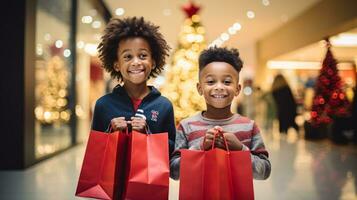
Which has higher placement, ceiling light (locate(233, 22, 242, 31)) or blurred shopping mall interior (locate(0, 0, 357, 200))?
ceiling light (locate(233, 22, 242, 31))

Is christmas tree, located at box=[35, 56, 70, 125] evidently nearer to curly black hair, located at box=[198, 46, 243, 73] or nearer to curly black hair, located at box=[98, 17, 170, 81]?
curly black hair, located at box=[98, 17, 170, 81]

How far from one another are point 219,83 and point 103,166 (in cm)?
57

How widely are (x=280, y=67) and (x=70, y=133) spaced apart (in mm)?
9597

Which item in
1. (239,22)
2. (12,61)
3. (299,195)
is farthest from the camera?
(239,22)

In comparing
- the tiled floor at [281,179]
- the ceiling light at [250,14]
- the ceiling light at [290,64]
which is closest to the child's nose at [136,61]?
the tiled floor at [281,179]

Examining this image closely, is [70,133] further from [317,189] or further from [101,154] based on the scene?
[101,154]

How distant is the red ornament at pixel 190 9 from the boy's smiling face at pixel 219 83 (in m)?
5.56

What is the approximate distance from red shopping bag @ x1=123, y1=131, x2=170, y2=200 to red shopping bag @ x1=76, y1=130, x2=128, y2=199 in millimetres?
68

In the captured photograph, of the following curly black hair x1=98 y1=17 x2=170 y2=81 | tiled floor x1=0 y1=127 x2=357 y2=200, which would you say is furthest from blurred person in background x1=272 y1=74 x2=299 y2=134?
curly black hair x1=98 y1=17 x2=170 y2=81

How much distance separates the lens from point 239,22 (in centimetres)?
910

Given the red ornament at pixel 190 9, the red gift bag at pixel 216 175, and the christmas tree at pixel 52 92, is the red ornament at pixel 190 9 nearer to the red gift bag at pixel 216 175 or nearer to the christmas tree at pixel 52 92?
the christmas tree at pixel 52 92

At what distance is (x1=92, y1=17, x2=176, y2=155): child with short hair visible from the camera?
5.90 feet

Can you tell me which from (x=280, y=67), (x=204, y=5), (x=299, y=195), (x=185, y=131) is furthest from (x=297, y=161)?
(x=280, y=67)

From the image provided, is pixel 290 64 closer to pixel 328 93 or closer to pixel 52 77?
pixel 328 93
